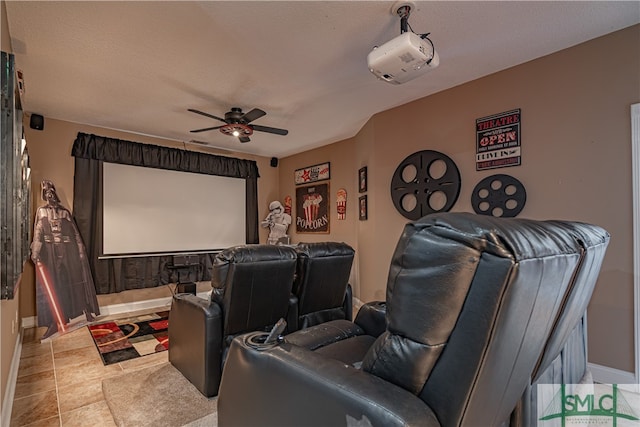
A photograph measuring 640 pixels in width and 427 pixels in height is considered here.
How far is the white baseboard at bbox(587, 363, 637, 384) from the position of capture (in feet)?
7.74

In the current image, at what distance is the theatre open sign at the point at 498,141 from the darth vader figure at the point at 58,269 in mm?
4946

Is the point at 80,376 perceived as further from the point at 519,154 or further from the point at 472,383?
the point at 519,154

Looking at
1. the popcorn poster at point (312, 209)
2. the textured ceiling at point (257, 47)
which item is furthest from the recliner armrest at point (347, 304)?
the popcorn poster at point (312, 209)

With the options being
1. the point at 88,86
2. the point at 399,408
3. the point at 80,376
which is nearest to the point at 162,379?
the point at 80,376

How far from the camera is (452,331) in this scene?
2.66 ft

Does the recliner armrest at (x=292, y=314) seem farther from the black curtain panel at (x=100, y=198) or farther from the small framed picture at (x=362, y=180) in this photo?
the black curtain panel at (x=100, y=198)

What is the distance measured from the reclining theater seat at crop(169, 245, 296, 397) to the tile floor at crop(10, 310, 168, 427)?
2.13ft

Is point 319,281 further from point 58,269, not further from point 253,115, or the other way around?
point 58,269

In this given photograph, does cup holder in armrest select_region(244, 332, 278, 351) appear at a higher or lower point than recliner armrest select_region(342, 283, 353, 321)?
higher

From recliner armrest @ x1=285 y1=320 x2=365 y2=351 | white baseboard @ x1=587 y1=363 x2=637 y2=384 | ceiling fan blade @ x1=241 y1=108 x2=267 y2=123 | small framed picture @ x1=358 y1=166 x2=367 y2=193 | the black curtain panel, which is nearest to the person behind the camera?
recliner armrest @ x1=285 y1=320 x2=365 y2=351

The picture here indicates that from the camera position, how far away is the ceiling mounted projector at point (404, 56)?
6.63 ft

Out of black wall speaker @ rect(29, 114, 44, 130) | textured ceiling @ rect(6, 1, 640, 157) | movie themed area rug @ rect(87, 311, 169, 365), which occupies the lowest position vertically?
movie themed area rug @ rect(87, 311, 169, 365)

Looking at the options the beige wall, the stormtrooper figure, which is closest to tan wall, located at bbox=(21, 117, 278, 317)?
the beige wall

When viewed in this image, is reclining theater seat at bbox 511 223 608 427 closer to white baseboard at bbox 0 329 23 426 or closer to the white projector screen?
white baseboard at bbox 0 329 23 426
